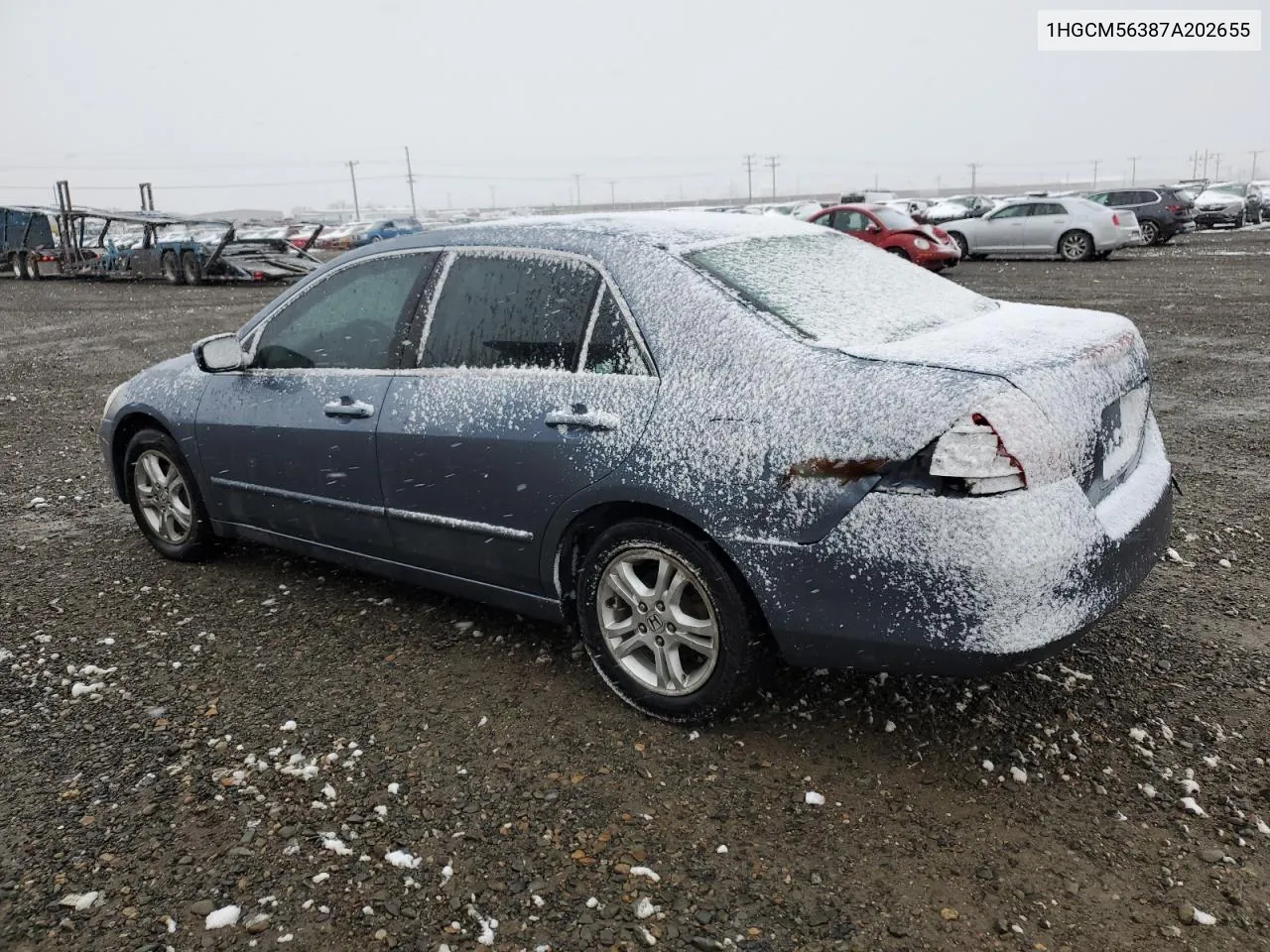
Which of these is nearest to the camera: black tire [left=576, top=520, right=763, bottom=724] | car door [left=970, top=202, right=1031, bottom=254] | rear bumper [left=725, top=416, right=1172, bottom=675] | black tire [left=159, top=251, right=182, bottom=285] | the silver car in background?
rear bumper [left=725, top=416, right=1172, bottom=675]

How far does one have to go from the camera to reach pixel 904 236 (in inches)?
754

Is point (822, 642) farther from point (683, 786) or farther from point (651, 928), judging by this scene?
point (651, 928)

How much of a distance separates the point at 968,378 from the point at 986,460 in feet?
0.76

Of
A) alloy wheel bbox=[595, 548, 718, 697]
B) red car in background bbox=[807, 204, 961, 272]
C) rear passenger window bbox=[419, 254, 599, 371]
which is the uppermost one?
red car in background bbox=[807, 204, 961, 272]

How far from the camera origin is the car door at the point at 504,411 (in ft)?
10.3

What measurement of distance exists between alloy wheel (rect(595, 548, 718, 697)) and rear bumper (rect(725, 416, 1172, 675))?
0.28 m

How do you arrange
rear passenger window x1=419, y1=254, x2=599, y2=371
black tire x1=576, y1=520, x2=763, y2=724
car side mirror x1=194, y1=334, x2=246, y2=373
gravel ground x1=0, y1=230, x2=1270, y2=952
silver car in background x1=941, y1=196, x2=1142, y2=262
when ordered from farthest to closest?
silver car in background x1=941, y1=196, x2=1142, y2=262
car side mirror x1=194, y1=334, x2=246, y2=373
rear passenger window x1=419, y1=254, x2=599, y2=371
black tire x1=576, y1=520, x2=763, y2=724
gravel ground x1=0, y1=230, x2=1270, y2=952

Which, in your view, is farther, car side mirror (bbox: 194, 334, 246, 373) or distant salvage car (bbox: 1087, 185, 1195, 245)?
distant salvage car (bbox: 1087, 185, 1195, 245)

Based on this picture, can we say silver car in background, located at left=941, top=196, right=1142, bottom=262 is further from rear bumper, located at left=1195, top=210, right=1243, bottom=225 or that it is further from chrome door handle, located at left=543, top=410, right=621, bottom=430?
chrome door handle, located at left=543, top=410, right=621, bottom=430

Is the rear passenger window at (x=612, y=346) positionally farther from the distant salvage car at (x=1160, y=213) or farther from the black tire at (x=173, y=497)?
the distant salvage car at (x=1160, y=213)

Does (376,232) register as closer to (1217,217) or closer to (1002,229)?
(1002,229)

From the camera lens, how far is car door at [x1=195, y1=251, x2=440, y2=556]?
3.79 metres

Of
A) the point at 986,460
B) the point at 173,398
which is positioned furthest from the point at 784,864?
the point at 173,398

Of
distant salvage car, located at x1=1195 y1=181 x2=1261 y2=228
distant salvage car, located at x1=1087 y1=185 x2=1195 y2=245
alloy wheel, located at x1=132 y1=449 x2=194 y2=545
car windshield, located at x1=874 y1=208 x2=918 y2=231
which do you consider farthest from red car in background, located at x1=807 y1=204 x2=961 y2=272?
distant salvage car, located at x1=1195 y1=181 x2=1261 y2=228
